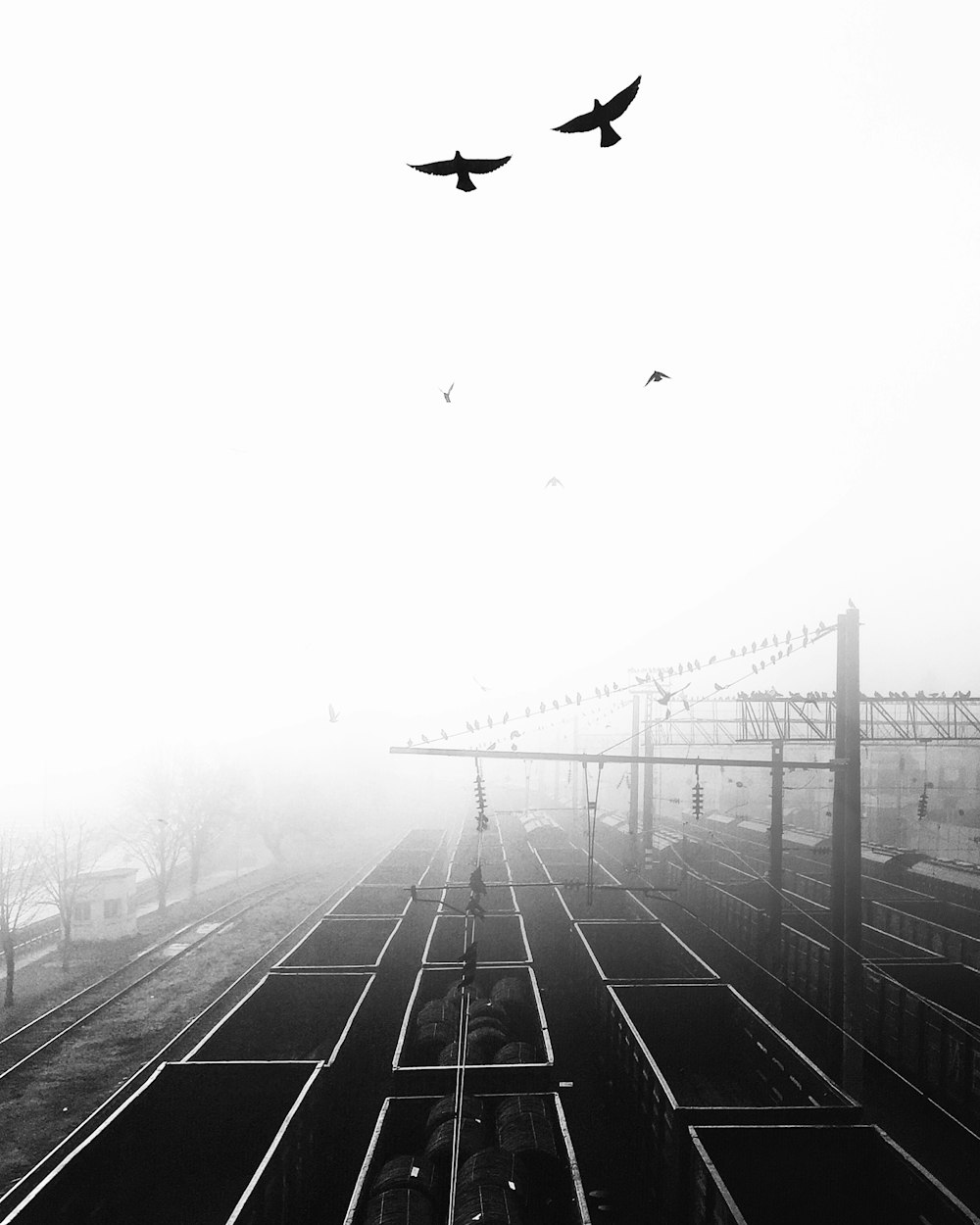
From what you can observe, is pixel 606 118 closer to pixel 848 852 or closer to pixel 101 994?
pixel 848 852

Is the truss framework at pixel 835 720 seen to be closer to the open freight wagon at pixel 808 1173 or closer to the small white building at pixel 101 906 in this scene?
the open freight wagon at pixel 808 1173

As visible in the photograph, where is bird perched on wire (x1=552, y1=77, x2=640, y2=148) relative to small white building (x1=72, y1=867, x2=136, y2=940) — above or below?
above

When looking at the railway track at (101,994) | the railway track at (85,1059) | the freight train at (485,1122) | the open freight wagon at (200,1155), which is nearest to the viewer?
the open freight wagon at (200,1155)

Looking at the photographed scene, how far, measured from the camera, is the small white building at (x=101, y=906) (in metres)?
28.7

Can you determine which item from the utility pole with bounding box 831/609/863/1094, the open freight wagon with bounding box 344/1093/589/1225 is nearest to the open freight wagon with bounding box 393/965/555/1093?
the open freight wagon with bounding box 344/1093/589/1225

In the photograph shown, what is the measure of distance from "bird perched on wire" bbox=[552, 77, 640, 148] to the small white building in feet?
107

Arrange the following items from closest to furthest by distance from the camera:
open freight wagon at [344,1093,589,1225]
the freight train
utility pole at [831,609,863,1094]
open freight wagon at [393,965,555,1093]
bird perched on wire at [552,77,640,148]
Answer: bird perched on wire at [552,77,640,148], open freight wagon at [344,1093,589,1225], the freight train, open freight wagon at [393,965,555,1093], utility pole at [831,609,863,1094]

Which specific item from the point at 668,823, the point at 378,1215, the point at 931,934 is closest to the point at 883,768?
the point at 668,823

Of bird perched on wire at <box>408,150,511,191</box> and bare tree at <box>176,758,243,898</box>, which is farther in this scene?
bare tree at <box>176,758,243,898</box>

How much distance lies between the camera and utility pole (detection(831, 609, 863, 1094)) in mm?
16016

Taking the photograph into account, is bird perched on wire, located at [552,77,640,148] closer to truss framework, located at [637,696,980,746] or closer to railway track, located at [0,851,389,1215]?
railway track, located at [0,851,389,1215]

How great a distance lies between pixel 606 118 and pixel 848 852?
Result: 16806 millimetres

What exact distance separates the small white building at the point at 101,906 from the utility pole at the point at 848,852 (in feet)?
91.5

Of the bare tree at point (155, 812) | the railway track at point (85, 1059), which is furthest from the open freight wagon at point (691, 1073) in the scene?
the bare tree at point (155, 812)
